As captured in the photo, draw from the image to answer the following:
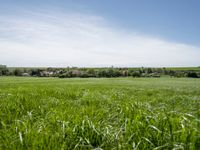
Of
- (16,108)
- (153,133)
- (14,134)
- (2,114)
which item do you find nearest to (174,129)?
(153,133)

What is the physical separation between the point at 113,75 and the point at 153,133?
8940 cm

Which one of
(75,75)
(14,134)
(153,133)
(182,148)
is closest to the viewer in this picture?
(182,148)

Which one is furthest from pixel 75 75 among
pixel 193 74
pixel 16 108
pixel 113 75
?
pixel 16 108

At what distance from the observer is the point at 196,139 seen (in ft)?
12.5

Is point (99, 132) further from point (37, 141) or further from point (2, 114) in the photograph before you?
point (2, 114)

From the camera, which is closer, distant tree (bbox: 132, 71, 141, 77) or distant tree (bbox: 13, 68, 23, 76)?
distant tree (bbox: 132, 71, 141, 77)

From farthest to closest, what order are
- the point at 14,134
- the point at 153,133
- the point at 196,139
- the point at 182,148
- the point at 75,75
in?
1. the point at 75,75
2. the point at 14,134
3. the point at 153,133
4. the point at 196,139
5. the point at 182,148

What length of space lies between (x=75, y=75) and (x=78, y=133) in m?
84.9

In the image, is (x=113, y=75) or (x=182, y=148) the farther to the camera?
(x=113, y=75)

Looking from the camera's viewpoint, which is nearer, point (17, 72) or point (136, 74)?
point (136, 74)

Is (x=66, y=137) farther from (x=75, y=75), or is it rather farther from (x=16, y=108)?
(x=75, y=75)

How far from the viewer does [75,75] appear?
292ft

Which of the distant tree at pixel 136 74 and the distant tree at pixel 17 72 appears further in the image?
the distant tree at pixel 17 72

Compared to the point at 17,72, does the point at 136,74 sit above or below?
below
